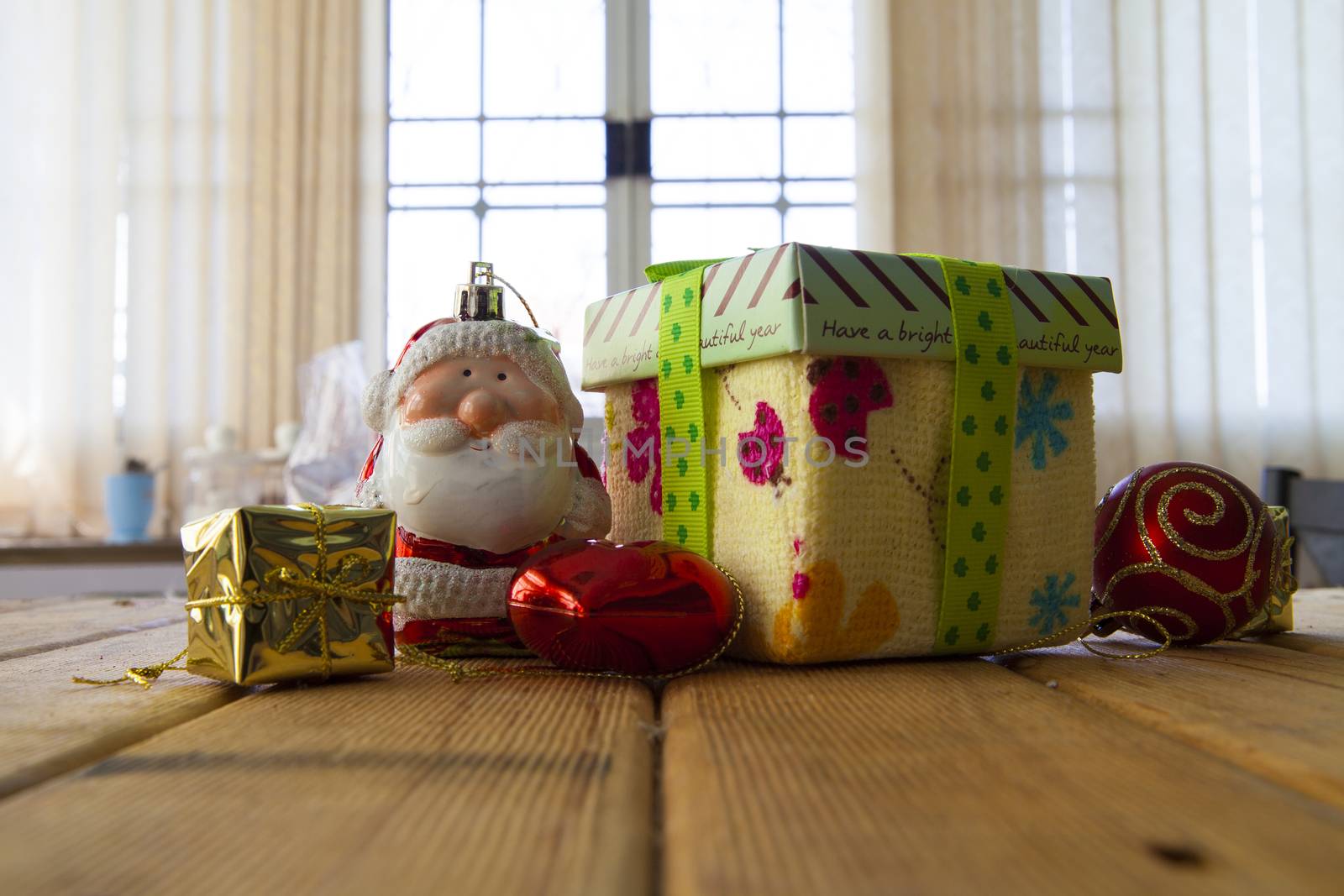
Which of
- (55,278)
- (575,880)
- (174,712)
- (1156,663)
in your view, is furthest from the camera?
(55,278)

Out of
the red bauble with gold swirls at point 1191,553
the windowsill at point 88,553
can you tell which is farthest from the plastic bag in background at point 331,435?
the red bauble with gold swirls at point 1191,553

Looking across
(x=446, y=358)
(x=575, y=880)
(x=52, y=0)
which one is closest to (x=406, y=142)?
(x=52, y=0)

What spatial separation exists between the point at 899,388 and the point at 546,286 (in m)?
2.20

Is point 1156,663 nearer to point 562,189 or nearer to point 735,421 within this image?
point 735,421

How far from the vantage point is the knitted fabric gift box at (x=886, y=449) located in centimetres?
58

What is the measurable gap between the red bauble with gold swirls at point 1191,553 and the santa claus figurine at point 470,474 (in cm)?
36

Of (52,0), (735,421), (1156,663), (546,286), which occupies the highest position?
(52,0)

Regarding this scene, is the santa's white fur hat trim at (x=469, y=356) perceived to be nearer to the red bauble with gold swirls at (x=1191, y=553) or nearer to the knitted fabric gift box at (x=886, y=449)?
the knitted fabric gift box at (x=886, y=449)

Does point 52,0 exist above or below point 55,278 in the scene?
above

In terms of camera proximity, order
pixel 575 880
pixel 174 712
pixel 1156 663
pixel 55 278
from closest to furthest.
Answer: pixel 575 880 < pixel 174 712 < pixel 1156 663 < pixel 55 278

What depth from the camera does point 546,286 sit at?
8.94 ft

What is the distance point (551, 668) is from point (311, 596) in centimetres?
14

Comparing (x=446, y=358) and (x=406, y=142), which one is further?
(x=406, y=142)

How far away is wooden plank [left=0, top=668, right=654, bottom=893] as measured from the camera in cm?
24
